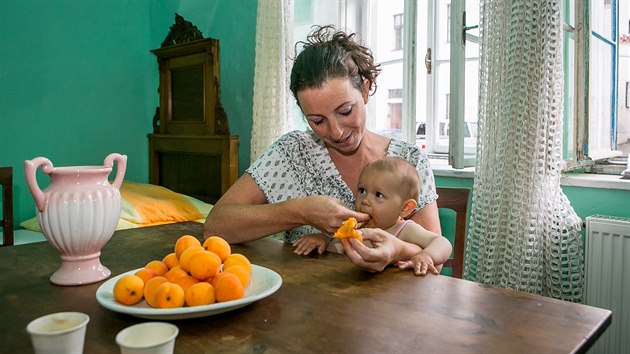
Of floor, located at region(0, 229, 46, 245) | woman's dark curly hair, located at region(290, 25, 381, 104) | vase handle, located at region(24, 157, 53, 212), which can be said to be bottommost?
floor, located at region(0, 229, 46, 245)

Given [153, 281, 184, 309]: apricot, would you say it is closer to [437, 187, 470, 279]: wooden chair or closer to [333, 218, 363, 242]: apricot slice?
[333, 218, 363, 242]: apricot slice

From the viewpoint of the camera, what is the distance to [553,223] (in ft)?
7.20

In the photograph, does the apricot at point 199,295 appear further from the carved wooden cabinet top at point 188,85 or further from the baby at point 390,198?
the carved wooden cabinet top at point 188,85

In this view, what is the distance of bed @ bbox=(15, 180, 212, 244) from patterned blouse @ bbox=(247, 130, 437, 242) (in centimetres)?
131

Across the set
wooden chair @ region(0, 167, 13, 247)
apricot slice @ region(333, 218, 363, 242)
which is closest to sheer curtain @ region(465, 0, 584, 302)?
apricot slice @ region(333, 218, 363, 242)

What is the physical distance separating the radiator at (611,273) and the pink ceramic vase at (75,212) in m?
1.88

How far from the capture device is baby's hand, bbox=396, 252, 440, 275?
124 centimetres

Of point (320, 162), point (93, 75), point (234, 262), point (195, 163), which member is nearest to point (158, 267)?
point (234, 262)

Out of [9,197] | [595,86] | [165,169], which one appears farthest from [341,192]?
[165,169]

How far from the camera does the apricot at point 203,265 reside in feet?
3.19

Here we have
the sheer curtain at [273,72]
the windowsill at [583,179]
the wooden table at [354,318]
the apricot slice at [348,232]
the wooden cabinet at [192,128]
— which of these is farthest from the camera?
the wooden cabinet at [192,128]

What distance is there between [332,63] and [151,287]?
3.27 feet

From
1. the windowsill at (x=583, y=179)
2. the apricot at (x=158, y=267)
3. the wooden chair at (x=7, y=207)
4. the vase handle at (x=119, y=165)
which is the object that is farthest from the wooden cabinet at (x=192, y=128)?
the apricot at (x=158, y=267)

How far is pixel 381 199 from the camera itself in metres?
1.53
